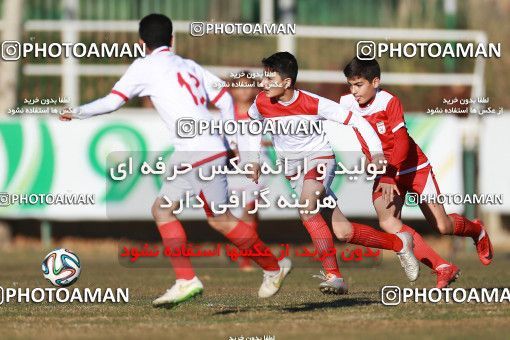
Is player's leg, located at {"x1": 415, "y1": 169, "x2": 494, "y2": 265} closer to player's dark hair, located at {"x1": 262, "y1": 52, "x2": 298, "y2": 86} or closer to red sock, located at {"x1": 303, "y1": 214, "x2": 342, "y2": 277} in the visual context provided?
red sock, located at {"x1": 303, "y1": 214, "x2": 342, "y2": 277}

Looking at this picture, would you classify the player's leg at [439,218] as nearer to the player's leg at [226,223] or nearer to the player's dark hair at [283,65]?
the player's dark hair at [283,65]

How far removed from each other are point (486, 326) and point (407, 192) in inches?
109

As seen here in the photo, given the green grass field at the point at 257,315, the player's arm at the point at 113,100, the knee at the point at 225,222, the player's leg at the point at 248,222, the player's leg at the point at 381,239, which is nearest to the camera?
the green grass field at the point at 257,315

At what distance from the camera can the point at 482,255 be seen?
464 inches

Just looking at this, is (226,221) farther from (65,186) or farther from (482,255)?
(65,186)

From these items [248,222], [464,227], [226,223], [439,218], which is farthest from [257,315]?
[248,222]

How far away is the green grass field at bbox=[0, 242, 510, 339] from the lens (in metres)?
8.55

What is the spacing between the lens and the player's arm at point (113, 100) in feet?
30.4

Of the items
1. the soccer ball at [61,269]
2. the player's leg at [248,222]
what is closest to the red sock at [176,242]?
the soccer ball at [61,269]

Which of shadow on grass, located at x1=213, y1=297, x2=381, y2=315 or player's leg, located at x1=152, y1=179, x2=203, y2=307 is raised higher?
player's leg, located at x1=152, y1=179, x2=203, y2=307

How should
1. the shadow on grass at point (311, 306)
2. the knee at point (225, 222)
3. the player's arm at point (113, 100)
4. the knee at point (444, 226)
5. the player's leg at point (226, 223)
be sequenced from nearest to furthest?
the player's arm at point (113, 100)
the player's leg at point (226, 223)
the knee at point (225, 222)
the shadow on grass at point (311, 306)
the knee at point (444, 226)

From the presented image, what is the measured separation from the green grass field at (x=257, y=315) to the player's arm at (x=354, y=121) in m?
1.30

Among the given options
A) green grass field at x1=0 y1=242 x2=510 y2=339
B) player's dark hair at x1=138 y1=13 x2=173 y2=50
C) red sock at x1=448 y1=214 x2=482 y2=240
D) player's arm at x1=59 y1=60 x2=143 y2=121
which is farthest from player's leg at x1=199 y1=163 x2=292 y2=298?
red sock at x1=448 y1=214 x2=482 y2=240

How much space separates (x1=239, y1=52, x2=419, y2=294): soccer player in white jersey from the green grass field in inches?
16.9
